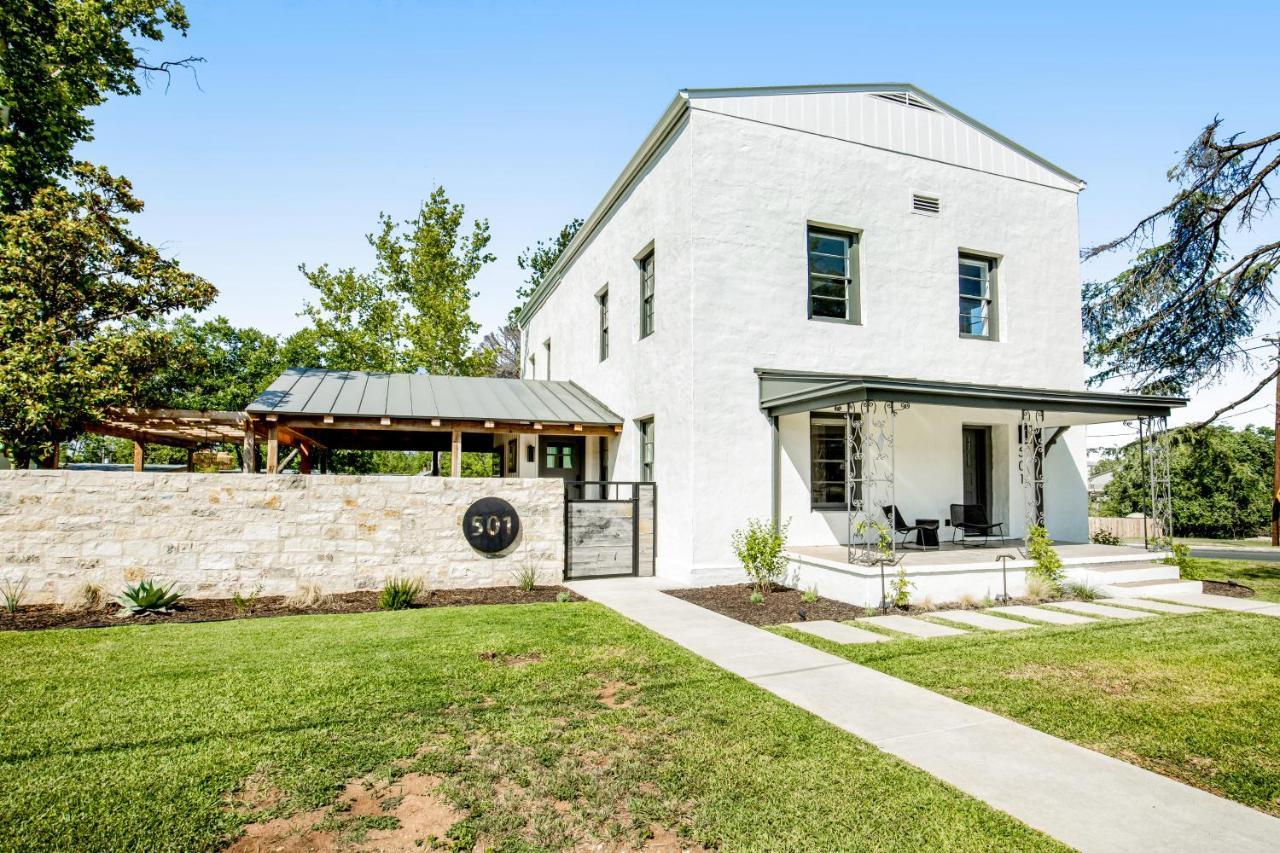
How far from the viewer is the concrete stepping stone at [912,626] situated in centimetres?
761

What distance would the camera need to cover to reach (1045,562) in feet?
32.7

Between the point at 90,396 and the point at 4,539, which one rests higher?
the point at 90,396

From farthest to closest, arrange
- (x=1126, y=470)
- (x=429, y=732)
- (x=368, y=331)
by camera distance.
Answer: (x=1126, y=470) → (x=368, y=331) → (x=429, y=732)

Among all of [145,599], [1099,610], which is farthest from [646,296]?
[145,599]

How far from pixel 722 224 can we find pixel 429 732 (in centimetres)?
927

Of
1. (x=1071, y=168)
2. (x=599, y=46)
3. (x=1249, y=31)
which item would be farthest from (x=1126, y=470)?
(x=599, y=46)

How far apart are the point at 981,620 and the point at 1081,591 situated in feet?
9.19

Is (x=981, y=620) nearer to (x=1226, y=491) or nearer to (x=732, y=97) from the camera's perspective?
(x=732, y=97)

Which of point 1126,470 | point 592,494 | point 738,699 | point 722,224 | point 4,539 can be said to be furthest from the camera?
point 1126,470

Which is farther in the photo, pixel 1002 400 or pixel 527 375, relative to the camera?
pixel 527 375

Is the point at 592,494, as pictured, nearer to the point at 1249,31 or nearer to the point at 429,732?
the point at 429,732

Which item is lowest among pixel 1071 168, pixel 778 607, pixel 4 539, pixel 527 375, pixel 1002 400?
pixel 778 607

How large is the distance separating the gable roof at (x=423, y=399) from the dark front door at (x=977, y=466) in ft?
23.7

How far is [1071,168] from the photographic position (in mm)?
14453
